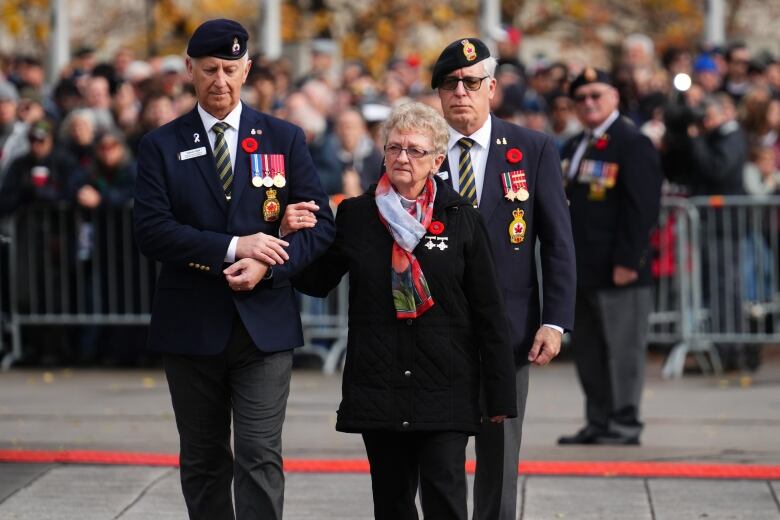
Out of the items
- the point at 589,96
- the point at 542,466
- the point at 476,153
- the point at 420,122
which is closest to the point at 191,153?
the point at 420,122

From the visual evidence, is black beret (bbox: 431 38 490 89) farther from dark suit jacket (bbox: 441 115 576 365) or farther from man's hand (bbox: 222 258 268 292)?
man's hand (bbox: 222 258 268 292)

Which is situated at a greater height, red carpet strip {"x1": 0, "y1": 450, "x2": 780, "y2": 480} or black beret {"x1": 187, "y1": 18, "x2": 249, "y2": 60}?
black beret {"x1": 187, "y1": 18, "x2": 249, "y2": 60}

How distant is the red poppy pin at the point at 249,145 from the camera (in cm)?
589

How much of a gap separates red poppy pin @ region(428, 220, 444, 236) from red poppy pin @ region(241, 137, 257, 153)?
0.73 metres

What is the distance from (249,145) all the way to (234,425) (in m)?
1.00

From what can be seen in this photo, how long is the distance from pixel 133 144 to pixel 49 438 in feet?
14.9

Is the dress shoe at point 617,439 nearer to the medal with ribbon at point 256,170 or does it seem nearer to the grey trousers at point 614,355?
the grey trousers at point 614,355

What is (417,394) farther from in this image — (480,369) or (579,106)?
(579,106)

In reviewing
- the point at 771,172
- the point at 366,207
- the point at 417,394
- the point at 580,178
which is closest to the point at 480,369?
the point at 417,394

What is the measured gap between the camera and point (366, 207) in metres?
5.75

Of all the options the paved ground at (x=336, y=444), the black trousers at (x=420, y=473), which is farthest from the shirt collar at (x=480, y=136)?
the paved ground at (x=336, y=444)

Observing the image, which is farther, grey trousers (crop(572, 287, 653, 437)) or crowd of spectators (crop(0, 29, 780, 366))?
crowd of spectators (crop(0, 29, 780, 366))

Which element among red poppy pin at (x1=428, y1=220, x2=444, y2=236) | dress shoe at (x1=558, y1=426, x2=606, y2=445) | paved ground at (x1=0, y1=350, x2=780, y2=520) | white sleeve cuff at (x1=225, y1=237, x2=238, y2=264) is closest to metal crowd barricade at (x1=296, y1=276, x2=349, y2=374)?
paved ground at (x1=0, y1=350, x2=780, y2=520)

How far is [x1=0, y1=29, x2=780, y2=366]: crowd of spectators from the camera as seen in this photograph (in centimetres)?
1264
